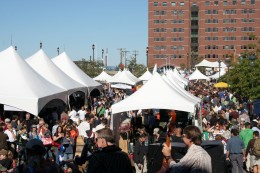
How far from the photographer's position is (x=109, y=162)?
15.2ft

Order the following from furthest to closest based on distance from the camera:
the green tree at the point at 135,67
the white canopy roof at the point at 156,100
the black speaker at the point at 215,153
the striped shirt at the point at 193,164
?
the green tree at the point at 135,67 < the white canopy roof at the point at 156,100 < the black speaker at the point at 215,153 < the striped shirt at the point at 193,164

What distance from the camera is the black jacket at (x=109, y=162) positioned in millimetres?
4594

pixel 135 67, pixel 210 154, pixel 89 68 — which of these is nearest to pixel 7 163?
pixel 210 154

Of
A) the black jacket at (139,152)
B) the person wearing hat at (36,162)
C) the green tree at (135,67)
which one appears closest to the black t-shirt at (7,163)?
the black jacket at (139,152)

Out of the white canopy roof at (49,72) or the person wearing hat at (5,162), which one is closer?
the person wearing hat at (5,162)

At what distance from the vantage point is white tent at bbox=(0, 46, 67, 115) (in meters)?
14.2

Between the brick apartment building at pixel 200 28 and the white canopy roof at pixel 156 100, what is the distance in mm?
100905

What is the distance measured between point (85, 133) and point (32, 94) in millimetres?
2164

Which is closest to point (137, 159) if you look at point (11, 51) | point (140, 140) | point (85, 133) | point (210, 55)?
point (140, 140)

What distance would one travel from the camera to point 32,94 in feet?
47.5

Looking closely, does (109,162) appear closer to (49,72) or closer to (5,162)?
(5,162)

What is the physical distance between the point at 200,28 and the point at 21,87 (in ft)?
342

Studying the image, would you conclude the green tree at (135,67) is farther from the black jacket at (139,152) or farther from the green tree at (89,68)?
the black jacket at (139,152)

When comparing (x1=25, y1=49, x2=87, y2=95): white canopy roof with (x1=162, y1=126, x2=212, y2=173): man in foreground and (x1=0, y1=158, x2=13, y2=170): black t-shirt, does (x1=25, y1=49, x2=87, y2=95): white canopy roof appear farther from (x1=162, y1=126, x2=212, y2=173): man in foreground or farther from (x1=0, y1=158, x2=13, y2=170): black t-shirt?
(x1=162, y1=126, x2=212, y2=173): man in foreground
